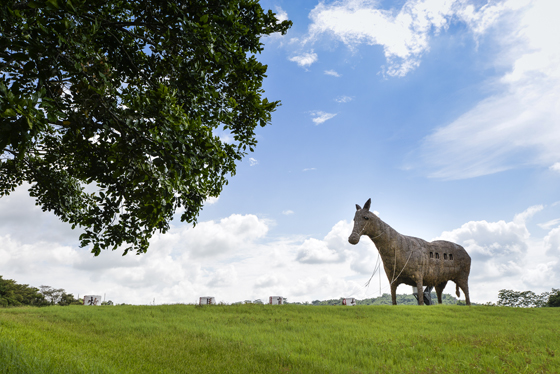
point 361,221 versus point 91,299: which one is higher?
point 361,221

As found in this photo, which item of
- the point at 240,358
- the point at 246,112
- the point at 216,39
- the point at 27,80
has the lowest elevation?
the point at 240,358

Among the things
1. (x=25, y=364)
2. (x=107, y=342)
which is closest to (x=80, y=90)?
(x=25, y=364)

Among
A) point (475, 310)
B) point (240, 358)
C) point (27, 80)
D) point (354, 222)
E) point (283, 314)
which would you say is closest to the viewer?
point (27, 80)

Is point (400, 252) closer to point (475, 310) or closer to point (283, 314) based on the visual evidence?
point (475, 310)

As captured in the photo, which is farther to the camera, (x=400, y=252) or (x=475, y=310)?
(x=400, y=252)

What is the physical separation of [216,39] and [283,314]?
1526 centimetres

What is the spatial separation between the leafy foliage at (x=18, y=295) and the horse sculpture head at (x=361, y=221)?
143ft

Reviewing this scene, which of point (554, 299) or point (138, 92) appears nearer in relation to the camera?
point (138, 92)

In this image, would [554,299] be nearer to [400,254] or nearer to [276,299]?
[400,254]

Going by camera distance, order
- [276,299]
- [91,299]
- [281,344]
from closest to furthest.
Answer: [281,344], [91,299], [276,299]

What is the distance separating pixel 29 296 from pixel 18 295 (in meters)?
2.25

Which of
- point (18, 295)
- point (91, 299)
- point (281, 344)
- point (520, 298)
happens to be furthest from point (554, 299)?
point (18, 295)

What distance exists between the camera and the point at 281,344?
11070 millimetres

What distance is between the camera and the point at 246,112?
9.48 m
